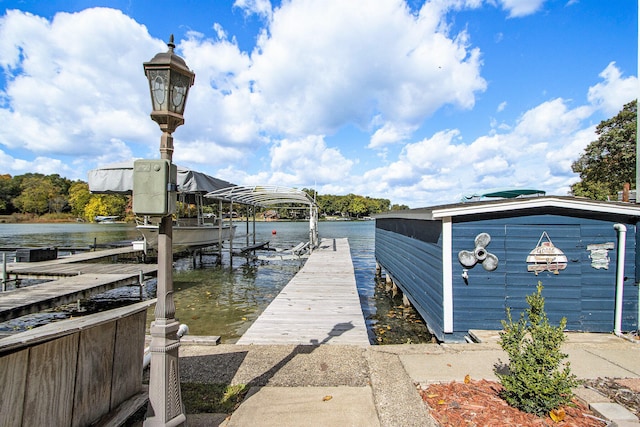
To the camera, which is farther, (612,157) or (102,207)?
(102,207)

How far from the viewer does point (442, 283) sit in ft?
15.8

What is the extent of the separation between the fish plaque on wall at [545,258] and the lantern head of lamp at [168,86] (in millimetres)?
5102

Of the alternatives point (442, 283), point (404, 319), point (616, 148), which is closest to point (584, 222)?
point (442, 283)

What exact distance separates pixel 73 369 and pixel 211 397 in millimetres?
1225

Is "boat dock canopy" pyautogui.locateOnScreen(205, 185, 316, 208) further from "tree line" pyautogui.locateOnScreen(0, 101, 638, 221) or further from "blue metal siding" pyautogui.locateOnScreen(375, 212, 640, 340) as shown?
"blue metal siding" pyautogui.locateOnScreen(375, 212, 640, 340)

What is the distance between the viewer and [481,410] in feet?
8.37

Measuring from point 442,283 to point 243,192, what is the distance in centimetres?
990

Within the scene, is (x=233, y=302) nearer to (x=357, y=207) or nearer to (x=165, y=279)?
(x=165, y=279)

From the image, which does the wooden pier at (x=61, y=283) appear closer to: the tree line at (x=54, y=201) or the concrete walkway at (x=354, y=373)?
the concrete walkway at (x=354, y=373)

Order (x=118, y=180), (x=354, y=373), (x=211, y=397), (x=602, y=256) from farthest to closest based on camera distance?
(x=118, y=180), (x=602, y=256), (x=354, y=373), (x=211, y=397)

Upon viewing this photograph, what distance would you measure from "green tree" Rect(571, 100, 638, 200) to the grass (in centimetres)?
2815

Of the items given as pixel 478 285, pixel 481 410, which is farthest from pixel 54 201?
pixel 481 410

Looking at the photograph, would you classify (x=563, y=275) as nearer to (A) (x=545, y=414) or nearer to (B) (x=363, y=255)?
(A) (x=545, y=414)

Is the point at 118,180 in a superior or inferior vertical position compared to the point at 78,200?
inferior
